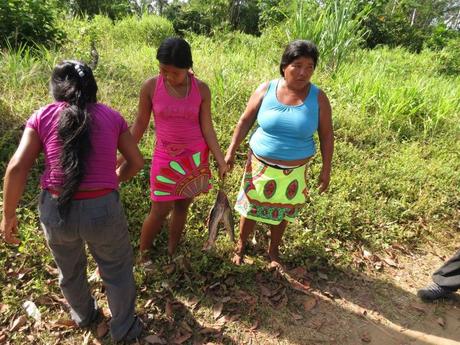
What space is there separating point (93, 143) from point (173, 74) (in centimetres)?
67

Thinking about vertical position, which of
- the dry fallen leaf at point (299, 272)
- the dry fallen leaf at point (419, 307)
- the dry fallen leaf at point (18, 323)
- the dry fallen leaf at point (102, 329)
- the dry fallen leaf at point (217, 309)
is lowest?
the dry fallen leaf at point (419, 307)

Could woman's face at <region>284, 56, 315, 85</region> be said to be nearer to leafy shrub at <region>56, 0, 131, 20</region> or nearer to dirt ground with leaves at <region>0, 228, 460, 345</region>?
dirt ground with leaves at <region>0, 228, 460, 345</region>

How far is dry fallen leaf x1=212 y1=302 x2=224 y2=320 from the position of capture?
8.69ft

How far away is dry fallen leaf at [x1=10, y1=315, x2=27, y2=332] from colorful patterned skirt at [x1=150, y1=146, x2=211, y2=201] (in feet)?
4.00

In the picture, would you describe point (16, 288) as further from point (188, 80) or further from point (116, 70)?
point (116, 70)

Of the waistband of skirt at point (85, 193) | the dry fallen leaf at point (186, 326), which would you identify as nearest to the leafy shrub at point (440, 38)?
the dry fallen leaf at point (186, 326)

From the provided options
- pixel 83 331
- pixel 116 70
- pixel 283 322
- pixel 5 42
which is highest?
pixel 5 42

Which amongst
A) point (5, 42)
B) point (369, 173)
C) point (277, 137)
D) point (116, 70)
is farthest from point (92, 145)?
point (5, 42)

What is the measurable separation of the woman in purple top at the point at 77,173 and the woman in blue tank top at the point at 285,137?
953 mm

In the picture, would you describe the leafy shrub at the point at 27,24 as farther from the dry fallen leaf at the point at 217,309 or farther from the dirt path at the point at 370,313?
the dirt path at the point at 370,313

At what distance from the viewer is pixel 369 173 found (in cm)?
428

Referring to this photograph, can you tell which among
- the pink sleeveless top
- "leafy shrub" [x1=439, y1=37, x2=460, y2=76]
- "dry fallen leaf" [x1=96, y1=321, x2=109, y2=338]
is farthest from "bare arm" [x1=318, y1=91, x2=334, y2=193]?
"leafy shrub" [x1=439, y1=37, x2=460, y2=76]

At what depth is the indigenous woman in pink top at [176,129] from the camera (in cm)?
212

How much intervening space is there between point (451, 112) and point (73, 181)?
5.85 m
